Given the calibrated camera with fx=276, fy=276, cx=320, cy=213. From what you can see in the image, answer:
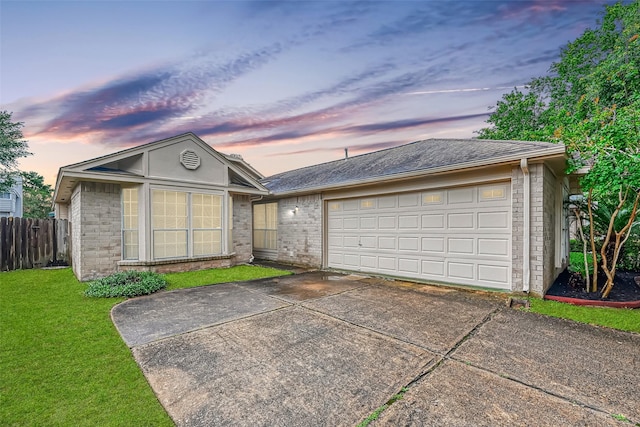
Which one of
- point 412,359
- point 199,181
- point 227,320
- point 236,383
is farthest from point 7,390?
point 199,181

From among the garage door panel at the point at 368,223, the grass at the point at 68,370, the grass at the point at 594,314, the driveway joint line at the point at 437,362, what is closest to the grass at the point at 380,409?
the driveway joint line at the point at 437,362

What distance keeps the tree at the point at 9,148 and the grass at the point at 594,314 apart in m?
21.3

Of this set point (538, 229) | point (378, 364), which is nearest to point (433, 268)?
point (538, 229)

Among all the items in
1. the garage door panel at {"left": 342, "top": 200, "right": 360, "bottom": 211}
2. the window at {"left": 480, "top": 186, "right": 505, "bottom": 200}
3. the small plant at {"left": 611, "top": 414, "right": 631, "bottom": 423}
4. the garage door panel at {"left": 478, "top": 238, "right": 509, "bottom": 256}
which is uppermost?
the window at {"left": 480, "top": 186, "right": 505, "bottom": 200}

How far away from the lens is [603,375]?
107 inches

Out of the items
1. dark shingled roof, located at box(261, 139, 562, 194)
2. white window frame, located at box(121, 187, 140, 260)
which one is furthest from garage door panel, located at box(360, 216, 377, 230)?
white window frame, located at box(121, 187, 140, 260)

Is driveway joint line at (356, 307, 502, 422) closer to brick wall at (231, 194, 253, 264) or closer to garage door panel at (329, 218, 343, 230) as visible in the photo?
garage door panel at (329, 218, 343, 230)

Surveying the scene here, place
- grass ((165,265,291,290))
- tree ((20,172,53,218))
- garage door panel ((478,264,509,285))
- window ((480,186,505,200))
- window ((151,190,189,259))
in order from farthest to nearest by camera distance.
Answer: tree ((20,172,53,218))
window ((151,190,189,259))
grass ((165,265,291,290))
window ((480,186,505,200))
garage door panel ((478,264,509,285))

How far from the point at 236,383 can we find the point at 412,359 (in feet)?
6.06

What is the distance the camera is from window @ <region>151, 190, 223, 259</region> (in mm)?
7868

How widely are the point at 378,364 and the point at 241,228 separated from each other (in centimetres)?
791

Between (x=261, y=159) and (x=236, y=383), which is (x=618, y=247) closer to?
(x=236, y=383)

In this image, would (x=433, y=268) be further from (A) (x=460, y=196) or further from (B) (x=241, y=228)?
(B) (x=241, y=228)

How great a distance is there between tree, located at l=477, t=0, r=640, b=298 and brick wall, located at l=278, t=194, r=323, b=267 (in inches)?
261
